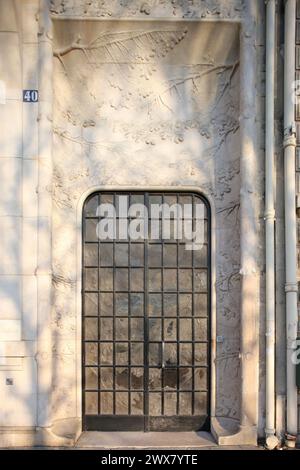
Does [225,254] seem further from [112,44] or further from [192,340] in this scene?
[112,44]

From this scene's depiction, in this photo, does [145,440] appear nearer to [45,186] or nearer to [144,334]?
[144,334]

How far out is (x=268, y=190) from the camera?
6414 millimetres

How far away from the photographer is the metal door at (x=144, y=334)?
6.79 m

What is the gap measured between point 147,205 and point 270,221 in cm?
199

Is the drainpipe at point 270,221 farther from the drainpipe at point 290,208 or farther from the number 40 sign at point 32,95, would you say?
the number 40 sign at point 32,95

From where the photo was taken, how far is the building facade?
6.34 metres

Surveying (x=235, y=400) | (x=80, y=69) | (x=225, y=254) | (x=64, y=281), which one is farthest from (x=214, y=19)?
(x=235, y=400)

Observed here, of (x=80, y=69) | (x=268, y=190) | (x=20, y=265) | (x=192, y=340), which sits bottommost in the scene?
(x=192, y=340)

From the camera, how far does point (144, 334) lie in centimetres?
682

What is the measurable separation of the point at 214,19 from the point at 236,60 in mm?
722

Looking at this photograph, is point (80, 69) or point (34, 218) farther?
point (80, 69)

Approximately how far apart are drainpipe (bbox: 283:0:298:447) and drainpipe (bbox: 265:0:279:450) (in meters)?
0.20

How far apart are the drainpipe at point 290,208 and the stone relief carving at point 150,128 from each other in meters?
0.80

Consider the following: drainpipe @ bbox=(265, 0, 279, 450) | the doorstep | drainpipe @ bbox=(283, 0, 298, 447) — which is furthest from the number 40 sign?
the doorstep
